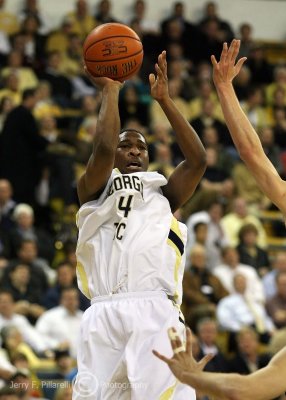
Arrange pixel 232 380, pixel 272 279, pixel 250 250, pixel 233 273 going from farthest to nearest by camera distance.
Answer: pixel 250 250
pixel 272 279
pixel 233 273
pixel 232 380

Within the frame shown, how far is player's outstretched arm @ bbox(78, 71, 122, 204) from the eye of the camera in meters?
6.47

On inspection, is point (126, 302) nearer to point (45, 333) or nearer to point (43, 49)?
point (45, 333)

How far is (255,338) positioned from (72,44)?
7.11 meters

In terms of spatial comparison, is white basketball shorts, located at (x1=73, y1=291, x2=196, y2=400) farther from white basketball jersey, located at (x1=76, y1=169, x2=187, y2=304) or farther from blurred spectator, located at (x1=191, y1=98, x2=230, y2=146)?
blurred spectator, located at (x1=191, y1=98, x2=230, y2=146)

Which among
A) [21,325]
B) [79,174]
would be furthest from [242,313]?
[79,174]

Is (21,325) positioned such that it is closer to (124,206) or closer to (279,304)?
(279,304)

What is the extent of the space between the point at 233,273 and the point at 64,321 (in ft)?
9.82

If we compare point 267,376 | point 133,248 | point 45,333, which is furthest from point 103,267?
point 45,333

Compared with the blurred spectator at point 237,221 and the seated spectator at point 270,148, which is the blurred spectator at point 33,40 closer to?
the seated spectator at point 270,148

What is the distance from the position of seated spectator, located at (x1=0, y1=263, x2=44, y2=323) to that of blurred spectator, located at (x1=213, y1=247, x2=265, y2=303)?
262cm

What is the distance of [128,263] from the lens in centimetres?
650

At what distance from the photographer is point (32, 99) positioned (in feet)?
51.2

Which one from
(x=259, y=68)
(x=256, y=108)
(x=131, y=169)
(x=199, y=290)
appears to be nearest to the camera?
(x=131, y=169)

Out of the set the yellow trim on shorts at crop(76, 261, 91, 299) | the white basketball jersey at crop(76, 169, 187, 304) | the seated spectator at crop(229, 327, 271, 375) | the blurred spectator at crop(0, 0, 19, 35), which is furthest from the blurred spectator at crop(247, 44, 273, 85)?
the yellow trim on shorts at crop(76, 261, 91, 299)
